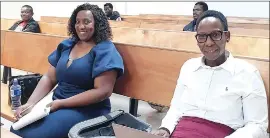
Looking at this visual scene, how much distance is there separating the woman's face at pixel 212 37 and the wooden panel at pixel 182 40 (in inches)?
24.2

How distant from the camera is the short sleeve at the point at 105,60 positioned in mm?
1745

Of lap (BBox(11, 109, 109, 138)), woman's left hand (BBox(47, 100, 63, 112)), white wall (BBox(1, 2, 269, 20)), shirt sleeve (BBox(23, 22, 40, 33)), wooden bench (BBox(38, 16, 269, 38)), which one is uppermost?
white wall (BBox(1, 2, 269, 20))

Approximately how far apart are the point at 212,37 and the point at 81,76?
783 millimetres

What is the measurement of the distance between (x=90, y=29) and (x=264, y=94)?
40.6 inches

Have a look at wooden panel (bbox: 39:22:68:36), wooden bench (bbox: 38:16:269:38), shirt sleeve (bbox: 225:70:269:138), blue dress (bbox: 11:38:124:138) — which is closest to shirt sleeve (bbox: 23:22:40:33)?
wooden panel (bbox: 39:22:68:36)

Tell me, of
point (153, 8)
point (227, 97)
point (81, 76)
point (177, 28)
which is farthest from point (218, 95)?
point (153, 8)

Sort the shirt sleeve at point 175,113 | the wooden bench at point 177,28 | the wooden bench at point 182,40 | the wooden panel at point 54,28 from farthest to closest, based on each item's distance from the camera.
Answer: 1. the wooden panel at point 54,28
2. the wooden bench at point 177,28
3. the wooden bench at point 182,40
4. the shirt sleeve at point 175,113

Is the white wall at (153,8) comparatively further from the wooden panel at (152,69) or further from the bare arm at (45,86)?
the wooden panel at (152,69)

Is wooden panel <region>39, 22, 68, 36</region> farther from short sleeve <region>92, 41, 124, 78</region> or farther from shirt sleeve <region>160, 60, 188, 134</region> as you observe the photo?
shirt sleeve <region>160, 60, 188, 134</region>

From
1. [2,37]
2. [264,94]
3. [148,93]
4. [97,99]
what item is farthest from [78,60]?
[2,37]

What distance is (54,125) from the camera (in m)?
1.72

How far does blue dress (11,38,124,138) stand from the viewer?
5.65ft

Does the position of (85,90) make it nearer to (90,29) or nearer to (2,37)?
(90,29)

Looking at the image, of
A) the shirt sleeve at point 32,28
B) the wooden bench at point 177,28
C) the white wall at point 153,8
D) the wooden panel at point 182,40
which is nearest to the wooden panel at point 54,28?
the shirt sleeve at point 32,28
